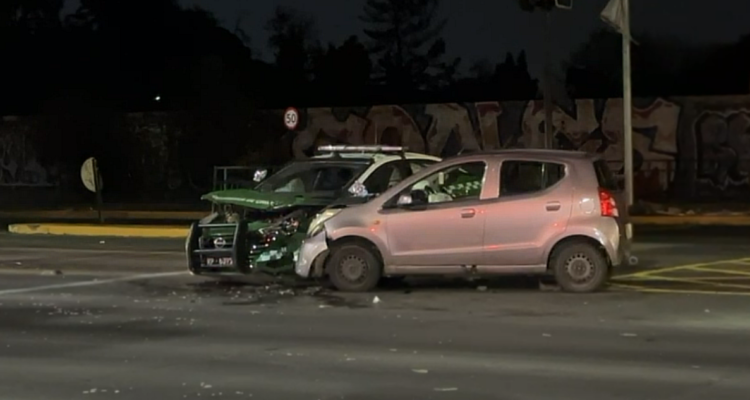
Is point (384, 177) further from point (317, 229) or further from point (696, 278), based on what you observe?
point (696, 278)

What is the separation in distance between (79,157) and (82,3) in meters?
21.9

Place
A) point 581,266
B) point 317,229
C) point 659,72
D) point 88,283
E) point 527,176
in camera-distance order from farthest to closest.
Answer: point 659,72 < point 88,283 < point 317,229 < point 527,176 < point 581,266

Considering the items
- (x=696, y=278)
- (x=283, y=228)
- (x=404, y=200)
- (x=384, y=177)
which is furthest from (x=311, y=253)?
(x=696, y=278)

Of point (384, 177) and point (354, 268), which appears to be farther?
point (384, 177)

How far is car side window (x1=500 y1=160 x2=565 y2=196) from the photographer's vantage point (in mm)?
14273

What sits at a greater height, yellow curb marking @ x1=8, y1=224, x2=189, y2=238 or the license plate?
yellow curb marking @ x1=8, y1=224, x2=189, y2=238

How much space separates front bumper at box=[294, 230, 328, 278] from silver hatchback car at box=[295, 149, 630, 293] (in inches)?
0.5

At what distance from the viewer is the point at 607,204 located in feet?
46.4

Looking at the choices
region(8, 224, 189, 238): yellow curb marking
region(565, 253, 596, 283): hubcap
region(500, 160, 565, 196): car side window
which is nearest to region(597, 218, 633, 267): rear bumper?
region(565, 253, 596, 283): hubcap

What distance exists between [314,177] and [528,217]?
3.95m

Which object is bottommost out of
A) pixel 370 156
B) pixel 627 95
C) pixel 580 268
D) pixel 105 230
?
pixel 580 268

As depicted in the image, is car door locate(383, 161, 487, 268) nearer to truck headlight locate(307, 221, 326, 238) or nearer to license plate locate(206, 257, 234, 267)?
truck headlight locate(307, 221, 326, 238)

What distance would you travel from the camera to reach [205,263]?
15828 millimetres

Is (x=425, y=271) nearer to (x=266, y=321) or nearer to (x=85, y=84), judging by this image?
(x=266, y=321)
